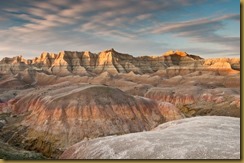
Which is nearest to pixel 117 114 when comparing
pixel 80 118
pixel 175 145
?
pixel 80 118

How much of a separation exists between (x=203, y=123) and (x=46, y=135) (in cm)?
2094

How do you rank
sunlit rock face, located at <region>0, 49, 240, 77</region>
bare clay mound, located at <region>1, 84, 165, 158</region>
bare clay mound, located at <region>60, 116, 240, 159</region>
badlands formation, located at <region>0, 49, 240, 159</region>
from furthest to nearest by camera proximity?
sunlit rock face, located at <region>0, 49, 240, 77</region> < bare clay mound, located at <region>1, 84, 165, 158</region> < badlands formation, located at <region>0, 49, 240, 159</region> < bare clay mound, located at <region>60, 116, 240, 159</region>

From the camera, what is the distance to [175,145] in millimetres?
15180

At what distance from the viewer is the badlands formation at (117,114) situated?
15875mm

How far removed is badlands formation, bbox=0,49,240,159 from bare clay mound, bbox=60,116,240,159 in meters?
0.04

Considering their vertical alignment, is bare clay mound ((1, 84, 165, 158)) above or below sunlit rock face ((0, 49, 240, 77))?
below

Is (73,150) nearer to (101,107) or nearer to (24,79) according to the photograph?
(101,107)

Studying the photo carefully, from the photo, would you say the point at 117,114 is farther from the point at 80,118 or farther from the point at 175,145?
the point at 175,145

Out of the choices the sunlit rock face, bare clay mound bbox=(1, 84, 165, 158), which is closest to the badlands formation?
bare clay mound bbox=(1, 84, 165, 158)

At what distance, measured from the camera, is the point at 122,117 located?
4056 cm

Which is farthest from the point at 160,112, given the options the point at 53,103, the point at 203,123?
the point at 203,123

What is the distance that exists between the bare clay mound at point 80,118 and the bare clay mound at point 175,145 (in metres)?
17.0

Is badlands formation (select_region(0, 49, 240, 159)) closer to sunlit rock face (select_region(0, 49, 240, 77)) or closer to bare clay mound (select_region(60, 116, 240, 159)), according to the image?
bare clay mound (select_region(60, 116, 240, 159))

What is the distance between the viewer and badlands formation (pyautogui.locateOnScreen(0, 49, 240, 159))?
52.1ft
